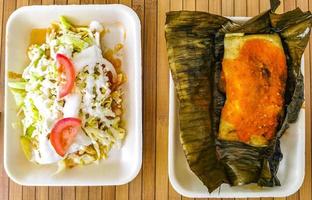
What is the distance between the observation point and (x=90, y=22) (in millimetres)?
1858

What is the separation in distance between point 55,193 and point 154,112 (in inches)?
16.1

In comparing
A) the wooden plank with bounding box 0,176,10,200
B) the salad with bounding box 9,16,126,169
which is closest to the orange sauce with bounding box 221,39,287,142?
the salad with bounding box 9,16,126,169

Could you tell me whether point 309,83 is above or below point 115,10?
below

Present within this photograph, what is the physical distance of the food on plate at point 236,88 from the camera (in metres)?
1.62

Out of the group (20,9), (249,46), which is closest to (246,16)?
(249,46)

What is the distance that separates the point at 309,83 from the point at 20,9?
94 centimetres

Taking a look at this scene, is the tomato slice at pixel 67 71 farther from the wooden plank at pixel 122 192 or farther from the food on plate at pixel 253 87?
the food on plate at pixel 253 87

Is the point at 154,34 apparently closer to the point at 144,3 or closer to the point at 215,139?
the point at 144,3

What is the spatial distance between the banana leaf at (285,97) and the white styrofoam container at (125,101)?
255 mm

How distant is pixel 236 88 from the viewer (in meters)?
1.62

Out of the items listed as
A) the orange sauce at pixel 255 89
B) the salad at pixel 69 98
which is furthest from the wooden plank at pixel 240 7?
the salad at pixel 69 98

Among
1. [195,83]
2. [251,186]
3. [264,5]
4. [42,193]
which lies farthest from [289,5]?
[42,193]

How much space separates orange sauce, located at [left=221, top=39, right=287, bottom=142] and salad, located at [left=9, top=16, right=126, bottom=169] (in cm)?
38

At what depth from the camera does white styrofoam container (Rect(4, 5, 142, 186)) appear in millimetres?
1766
